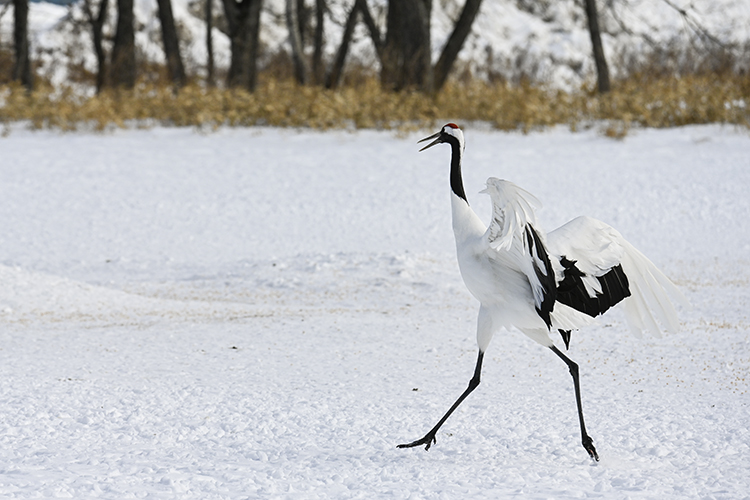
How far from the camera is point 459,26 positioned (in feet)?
48.8

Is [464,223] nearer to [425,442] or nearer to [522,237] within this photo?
[522,237]

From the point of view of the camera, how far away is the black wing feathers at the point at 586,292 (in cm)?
337

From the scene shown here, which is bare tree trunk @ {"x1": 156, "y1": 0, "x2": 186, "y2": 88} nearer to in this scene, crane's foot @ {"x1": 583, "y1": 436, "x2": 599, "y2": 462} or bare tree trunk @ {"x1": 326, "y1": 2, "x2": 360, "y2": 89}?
bare tree trunk @ {"x1": 326, "y1": 2, "x2": 360, "y2": 89}

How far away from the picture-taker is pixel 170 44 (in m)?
17.2

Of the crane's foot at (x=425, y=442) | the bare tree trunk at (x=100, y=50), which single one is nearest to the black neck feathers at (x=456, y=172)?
the crane's foot at (x=425, y=442)

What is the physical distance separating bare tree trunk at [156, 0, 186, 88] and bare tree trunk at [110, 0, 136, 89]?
88 centimetres

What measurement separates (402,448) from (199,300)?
378 cm

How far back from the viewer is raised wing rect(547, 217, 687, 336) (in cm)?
340

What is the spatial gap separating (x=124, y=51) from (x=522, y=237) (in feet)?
45.7

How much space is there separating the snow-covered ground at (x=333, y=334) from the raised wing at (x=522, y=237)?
75cm

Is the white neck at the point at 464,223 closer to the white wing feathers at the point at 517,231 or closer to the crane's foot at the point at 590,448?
the white wing feathers at the point at 517,231

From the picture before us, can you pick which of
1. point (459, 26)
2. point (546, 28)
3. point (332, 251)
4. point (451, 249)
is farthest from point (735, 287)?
point (546, 28)

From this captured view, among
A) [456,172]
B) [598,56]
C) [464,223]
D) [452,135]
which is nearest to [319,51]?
[598,56]

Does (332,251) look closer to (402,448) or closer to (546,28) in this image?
(402,448)
